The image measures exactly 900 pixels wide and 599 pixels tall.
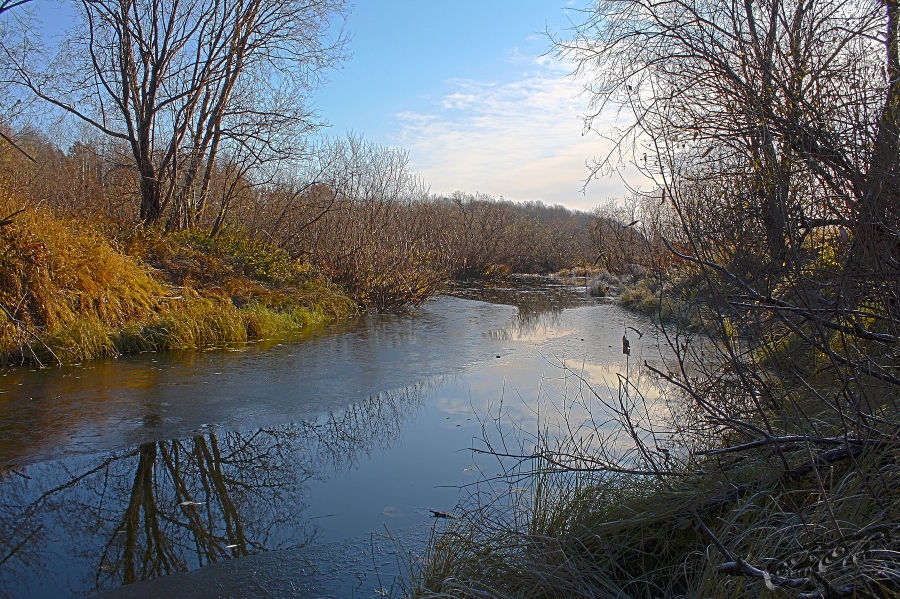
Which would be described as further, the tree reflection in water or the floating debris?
the floating debris

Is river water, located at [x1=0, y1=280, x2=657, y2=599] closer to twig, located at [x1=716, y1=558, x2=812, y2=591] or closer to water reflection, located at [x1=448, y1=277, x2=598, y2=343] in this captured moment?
water reflection, located at [x1=448, y1=277, x2=598, y2=343]

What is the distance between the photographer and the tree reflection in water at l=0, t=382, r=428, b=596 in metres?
3.98

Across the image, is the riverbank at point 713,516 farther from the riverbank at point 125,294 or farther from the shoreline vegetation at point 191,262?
the riverbank at point 125,294

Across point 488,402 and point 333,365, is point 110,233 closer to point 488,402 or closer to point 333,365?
point 333,365

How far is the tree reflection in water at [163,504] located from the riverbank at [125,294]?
2310 millimetres

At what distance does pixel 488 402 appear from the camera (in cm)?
782

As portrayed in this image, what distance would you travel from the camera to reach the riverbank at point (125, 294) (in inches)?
375

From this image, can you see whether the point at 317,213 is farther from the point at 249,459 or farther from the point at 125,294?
the point at 249,459

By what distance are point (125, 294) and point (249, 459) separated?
6437 millimetres

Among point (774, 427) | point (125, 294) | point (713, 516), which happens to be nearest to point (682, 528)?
point (713, 516)

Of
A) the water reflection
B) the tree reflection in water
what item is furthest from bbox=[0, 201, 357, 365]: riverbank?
the water reflection

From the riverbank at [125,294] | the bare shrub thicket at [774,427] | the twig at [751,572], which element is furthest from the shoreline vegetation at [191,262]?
the twig at [751,572]

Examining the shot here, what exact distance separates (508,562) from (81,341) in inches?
332

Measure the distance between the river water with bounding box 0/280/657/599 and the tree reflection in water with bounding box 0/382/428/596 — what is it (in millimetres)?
16
